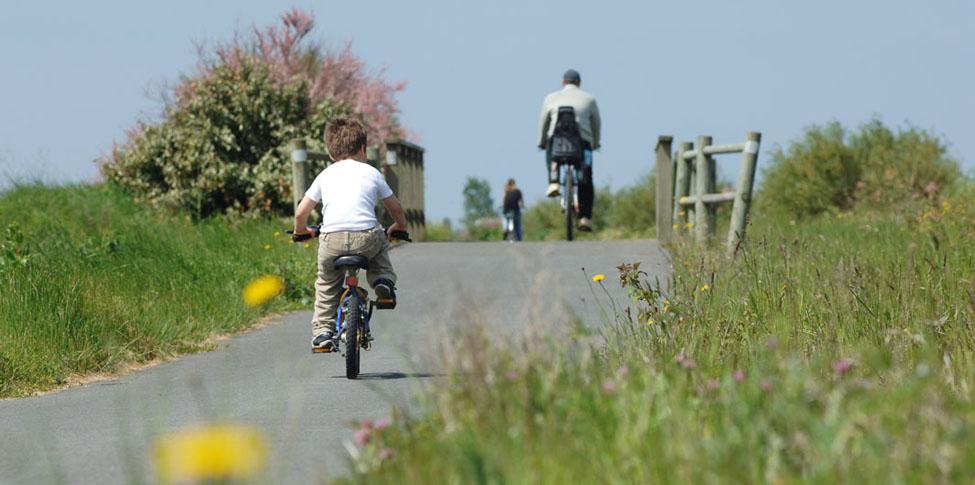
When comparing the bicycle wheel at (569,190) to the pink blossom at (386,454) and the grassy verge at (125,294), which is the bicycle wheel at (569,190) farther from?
the pink blossom at (386,454)

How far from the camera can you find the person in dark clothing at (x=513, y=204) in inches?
1201

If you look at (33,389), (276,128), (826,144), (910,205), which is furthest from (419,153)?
(33,389)

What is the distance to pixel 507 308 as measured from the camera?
1324cm

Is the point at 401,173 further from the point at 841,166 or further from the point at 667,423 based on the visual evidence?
the point at 667,423

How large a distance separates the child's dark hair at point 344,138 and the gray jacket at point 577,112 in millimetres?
10239

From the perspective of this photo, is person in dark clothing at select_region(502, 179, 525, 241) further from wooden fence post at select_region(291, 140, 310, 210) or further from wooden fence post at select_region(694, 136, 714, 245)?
wooden fence post at select_region(291, 140, 310, 210)

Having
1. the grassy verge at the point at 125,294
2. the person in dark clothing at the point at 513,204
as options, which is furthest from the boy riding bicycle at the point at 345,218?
the person in dark clothing at the point at 513,204

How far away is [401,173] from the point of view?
21656 millimetres

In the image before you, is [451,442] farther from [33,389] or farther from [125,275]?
[125,275]

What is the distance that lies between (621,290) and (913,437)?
9.97 m

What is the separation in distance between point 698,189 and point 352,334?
392 inches

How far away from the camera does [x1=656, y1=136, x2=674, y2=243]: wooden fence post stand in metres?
21.0

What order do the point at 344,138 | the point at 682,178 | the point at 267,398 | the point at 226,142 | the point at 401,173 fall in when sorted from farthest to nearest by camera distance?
the point at 226,142 < the point at 401,173 < the point at 682,178 < the point at 344,138 < the point at 267,398

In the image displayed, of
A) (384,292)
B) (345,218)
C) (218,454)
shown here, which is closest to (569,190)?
(384,292)
